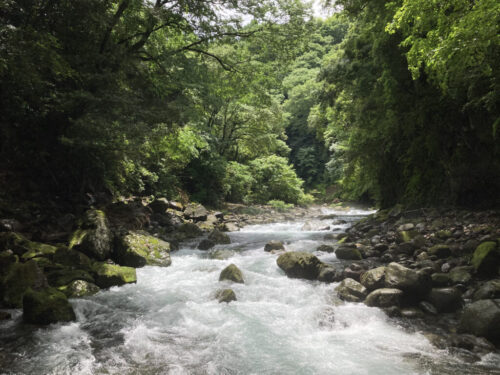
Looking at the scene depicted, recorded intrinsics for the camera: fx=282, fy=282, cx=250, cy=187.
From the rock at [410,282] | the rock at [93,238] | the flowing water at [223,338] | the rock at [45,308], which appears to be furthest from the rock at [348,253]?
the rock at [45,308]

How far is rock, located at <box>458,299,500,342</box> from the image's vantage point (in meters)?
3.80

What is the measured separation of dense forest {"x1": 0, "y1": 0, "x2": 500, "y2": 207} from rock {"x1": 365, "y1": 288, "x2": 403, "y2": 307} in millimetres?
3764

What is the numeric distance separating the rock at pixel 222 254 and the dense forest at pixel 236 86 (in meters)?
3.97

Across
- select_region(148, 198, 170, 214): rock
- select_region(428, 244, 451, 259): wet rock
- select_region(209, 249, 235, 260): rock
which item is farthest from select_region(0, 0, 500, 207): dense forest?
select_region(209, 249, 235, 260): rock

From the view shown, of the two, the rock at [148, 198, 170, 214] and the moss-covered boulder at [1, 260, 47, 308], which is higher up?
the rock at [148, 198, 170, 214]

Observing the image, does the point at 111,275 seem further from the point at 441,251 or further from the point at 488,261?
the point at 488,261

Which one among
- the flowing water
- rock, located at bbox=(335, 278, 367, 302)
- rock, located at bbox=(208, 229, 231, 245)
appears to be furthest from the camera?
rock, located at bbox=(208, 229, 231, 245)

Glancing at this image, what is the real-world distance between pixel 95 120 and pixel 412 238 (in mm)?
8922

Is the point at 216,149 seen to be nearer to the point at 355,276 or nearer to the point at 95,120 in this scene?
the point at 95,120

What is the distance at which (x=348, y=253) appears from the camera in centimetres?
798

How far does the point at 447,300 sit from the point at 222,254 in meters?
6.14

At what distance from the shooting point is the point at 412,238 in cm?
770

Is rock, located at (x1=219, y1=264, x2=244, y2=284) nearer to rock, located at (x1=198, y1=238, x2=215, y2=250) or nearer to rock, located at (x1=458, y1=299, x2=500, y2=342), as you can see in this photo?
rock, located at (x1=198, y1=238, x2=215, y2=250)

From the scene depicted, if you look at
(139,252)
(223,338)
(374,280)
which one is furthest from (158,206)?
(374,280)
